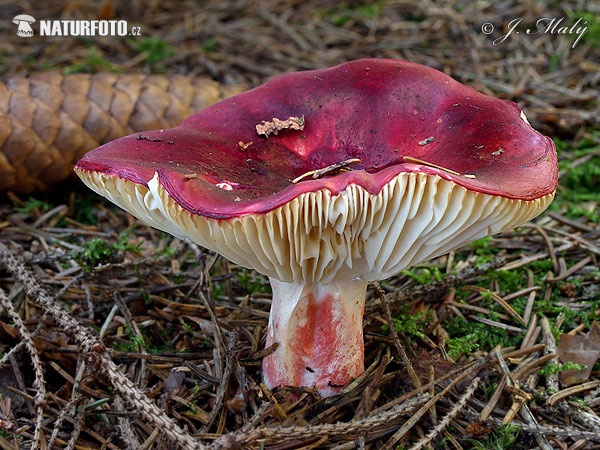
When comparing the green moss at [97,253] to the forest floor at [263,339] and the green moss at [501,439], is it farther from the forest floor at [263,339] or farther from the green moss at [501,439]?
the green moss at [501,439]

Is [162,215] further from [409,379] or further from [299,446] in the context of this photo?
[409,379]

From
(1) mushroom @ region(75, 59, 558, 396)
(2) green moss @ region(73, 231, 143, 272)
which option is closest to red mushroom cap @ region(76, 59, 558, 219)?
(1) mushroom @ region(75, 59, 558, 396)

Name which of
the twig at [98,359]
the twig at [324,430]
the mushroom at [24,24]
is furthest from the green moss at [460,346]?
the mushroom at [24,24]

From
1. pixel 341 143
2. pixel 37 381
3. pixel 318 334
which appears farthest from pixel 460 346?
pixel 37 381

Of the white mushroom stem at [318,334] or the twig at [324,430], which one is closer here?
the twig at [324,430]

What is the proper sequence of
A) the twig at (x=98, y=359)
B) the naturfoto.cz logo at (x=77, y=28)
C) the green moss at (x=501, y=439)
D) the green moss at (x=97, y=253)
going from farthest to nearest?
1. the naturfoto.cz logo at (x=77, y=28)
2. the green moss at (x=97, y=253)
3. the green moss at (x=501, y=439)
4. the twig at (x=98, y=359)

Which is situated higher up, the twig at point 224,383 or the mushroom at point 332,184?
the mushroom at point 332,184

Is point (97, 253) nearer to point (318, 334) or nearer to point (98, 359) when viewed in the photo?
point (98, 359)

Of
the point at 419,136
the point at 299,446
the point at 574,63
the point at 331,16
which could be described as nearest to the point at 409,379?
the point at 299,446

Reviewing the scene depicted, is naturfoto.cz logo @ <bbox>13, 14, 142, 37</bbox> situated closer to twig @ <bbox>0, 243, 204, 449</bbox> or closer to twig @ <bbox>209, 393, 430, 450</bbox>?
twig @ <bbox>0, 243, 204, 449</bbox>
